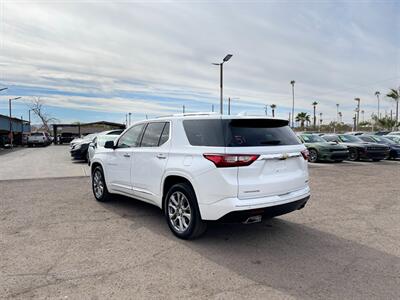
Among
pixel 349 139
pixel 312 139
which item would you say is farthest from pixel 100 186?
pixel 349 139

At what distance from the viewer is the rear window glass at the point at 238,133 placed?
418cm

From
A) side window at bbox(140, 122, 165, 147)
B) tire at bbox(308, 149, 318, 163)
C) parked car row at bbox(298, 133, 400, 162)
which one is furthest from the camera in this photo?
tire at bbox(308, 149, 318, 163)

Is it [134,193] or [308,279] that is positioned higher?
[134,193]

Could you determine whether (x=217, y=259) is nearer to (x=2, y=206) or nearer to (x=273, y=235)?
(x=273, y=235)

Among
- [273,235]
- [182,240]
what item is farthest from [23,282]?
[273,235]

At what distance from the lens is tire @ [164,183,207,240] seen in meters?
4.42

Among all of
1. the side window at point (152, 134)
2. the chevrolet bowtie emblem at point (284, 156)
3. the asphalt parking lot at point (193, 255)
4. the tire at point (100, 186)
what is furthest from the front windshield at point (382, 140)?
the side window at point (152, 134)

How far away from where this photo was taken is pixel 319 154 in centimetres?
1595

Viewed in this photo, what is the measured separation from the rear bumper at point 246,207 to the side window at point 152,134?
1544mm

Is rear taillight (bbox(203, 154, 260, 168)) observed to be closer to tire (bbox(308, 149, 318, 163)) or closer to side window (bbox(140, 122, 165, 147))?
side window (bbox(140, 122, 165, 147))

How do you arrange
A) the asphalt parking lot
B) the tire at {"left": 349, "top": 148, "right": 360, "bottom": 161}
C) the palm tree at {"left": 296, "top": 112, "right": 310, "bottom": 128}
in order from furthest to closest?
the palm tree at {"left": 296, "top": 112, "right": 310, "bottom": 128}, the tire at {"left": 349, "top": 148, "right": 360, "bottom": 161}, the asphalt parking lot

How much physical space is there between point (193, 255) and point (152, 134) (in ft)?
7.13

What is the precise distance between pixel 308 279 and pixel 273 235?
4.69ft

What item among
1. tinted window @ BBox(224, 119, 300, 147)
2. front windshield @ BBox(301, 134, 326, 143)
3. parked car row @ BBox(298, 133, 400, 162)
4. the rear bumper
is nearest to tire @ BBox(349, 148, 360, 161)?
parked car row @ BBox(298, 133, 400, 162)
